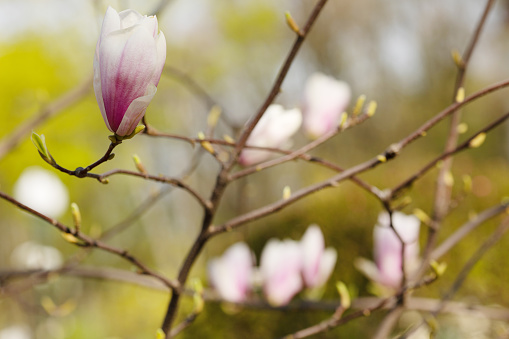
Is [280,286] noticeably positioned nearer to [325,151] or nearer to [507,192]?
[507,192]

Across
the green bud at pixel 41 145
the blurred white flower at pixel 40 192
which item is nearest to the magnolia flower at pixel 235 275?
the green bud at pixel 41 145

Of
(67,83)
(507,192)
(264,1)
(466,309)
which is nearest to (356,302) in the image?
(466,309)

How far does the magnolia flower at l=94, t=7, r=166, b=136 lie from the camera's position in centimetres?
32

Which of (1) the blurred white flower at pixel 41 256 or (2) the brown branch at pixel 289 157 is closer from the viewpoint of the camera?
(2) the brown branch at pixel 289 157

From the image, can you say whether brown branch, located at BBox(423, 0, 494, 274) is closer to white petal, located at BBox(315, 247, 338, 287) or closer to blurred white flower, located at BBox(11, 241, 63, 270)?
white petal, located at BBox(315, 247, 338, 287)

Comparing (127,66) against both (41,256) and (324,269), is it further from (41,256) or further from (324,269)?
(41,256)

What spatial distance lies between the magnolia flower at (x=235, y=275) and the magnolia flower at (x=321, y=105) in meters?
0.24

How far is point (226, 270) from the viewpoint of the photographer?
823 mm

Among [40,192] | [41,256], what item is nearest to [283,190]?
[40,192]

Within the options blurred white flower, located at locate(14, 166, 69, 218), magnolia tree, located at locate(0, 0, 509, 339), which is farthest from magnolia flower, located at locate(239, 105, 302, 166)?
blurred white flower, located at locate(14, 166, 69, 218)

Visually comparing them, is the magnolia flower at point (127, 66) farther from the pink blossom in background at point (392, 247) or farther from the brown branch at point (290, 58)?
the pink blossom in background at point (392, 247)

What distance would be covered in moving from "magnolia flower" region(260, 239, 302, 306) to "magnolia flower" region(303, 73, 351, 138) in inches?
8.5

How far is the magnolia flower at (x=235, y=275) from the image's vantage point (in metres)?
0.82

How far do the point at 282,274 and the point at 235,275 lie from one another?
0.26 feet
